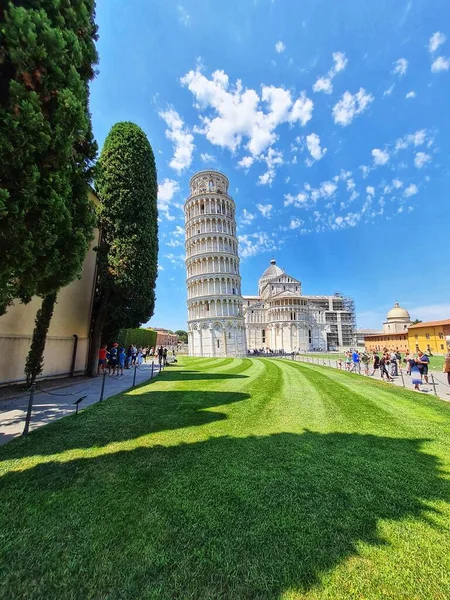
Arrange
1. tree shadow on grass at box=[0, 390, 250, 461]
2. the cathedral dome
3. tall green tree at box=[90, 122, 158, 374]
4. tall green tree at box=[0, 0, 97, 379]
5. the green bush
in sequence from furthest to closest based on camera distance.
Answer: the cathedral dome
the green bush
tall green tree at box=[90, 122, 158, 374]
tree shadow on grass at box=[0, 390, 250, 461]
tall green tree at box=[0, 0, 97, 379]

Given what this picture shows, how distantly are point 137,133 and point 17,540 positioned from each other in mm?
20566

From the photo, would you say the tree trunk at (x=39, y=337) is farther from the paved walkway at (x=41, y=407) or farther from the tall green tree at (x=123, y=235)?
the tall green tree at (x=123, y=235)

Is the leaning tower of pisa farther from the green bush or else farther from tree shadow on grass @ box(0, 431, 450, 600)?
tree shadow on grass @ box(0, 431, 450, 600)

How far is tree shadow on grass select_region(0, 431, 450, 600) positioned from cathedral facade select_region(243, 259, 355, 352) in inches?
3146

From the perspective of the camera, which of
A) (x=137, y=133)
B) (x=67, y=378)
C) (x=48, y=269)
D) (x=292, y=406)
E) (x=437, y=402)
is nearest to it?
(x=48, y=269)

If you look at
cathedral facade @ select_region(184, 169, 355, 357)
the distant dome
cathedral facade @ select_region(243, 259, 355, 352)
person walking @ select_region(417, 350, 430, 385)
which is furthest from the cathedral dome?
person walking @ select_region(417, 350, 430, 385)

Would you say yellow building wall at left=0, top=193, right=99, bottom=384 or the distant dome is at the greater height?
the distant dome

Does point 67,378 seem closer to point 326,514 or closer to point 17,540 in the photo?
point 17,540

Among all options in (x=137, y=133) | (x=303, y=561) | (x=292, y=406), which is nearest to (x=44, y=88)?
(x=303, y=561)

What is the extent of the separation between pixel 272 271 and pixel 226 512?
113 m

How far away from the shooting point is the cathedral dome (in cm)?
11162

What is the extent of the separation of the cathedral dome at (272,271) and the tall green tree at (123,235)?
96427 mm

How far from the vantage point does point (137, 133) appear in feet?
59.2

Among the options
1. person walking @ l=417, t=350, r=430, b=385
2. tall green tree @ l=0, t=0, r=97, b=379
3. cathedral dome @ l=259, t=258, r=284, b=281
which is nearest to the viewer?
tall green tree @ l=0, t=0, r=97, b=379
